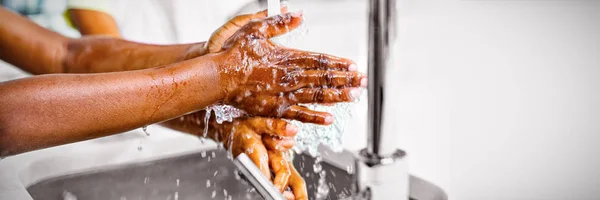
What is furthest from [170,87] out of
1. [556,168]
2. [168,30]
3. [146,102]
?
[556,168]

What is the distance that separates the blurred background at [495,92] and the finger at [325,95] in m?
0.41

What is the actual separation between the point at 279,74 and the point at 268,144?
0.42 ft

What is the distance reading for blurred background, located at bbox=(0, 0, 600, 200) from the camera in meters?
1.18

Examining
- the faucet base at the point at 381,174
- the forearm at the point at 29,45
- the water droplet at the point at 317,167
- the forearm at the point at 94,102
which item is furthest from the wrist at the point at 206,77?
the forearm at the point at 29,45

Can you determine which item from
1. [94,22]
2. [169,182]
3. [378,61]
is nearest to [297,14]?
[378,61]

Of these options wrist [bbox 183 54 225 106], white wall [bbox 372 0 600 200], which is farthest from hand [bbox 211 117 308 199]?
white wall [bbox 372 0 600 200]

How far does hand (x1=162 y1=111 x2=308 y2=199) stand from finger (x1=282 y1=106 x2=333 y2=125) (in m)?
0.03

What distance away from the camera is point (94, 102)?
537 mm

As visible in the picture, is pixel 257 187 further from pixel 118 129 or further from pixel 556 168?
pixel 556 168

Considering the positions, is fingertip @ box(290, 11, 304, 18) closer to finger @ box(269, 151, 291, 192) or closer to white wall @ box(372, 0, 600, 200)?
finger @ box(269, 151, 291, 192)

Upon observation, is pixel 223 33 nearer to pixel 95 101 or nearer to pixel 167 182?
pixel 95 101

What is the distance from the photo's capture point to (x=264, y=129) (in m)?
0.70

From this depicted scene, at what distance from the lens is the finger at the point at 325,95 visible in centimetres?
60

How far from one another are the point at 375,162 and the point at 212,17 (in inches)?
41.7
